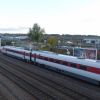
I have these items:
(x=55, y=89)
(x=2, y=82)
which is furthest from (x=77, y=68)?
(x=2, y=82)

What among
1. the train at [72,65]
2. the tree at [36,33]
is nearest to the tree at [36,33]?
the tree at [36,33]

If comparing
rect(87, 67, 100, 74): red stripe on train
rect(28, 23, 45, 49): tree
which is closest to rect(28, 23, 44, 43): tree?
rect(28, 23, 45, 49): tree

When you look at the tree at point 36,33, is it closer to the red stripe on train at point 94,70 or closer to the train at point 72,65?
the train at point 72,65

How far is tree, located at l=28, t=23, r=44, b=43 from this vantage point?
102 meters

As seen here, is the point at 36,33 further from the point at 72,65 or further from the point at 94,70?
the point at 94,70

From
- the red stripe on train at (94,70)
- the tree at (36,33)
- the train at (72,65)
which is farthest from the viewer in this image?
the tree at (36,33)

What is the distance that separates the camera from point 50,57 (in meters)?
41.2

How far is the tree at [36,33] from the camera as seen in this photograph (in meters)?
102

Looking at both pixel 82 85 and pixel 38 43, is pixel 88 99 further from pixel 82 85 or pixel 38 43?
pixel 38 43

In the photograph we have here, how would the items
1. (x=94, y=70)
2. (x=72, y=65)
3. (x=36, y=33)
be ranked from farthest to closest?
1. (x=36, y=33)
2. (x=72, y=65)
3. (x=94, y=70)

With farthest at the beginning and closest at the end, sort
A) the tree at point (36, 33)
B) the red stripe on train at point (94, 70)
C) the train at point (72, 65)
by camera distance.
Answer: the tree at point (36, 33) → the train at point (72, 65) → the red stripe on train at point (94, 70)

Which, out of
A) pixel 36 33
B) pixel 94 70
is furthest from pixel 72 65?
pixel 36 33

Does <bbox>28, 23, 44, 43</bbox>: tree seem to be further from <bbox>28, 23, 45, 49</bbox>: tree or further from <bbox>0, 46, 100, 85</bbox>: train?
<bbox>0, 46, 100, 85</bbox>: train

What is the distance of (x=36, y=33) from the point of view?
102312 millimetres
